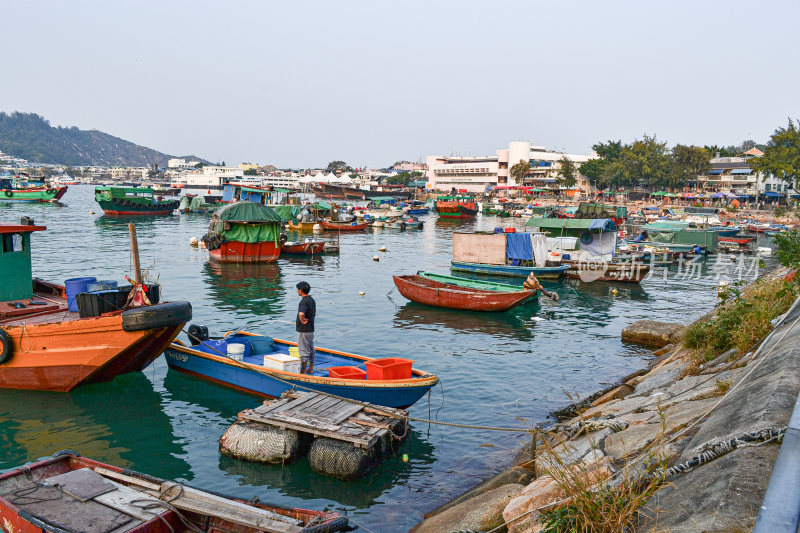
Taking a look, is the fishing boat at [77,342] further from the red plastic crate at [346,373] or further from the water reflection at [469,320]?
the water reflection at [469,320]

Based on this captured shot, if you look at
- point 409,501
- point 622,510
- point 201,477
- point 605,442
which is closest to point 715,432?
point 622,510

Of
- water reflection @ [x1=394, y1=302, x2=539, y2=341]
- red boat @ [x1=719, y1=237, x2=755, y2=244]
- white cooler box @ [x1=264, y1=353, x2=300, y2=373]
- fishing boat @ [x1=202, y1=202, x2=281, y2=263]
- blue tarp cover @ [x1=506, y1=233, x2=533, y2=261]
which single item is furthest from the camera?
red boat @ [x1=719, y1=237, x2=755, y2=244]

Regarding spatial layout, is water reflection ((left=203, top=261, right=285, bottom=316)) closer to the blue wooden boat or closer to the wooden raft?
the blue wooden boat

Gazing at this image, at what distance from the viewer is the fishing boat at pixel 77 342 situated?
12758mm

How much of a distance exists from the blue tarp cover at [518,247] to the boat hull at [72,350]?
73.4 ft

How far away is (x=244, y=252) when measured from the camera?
3588cm

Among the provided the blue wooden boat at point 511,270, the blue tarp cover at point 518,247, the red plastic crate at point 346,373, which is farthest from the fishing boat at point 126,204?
the red plastic crate at point 346,373

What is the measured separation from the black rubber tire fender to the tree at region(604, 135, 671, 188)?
101 m

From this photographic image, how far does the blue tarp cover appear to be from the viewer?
3262 centimetres

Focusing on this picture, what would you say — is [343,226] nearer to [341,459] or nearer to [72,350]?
[72,350]

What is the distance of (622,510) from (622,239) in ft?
162

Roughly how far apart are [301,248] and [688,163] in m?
84.9

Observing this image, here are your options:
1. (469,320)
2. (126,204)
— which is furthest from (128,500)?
(126,204)

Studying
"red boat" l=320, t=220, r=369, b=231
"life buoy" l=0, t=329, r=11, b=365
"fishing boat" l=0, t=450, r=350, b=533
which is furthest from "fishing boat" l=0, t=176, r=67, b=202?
"fishing boat" l=0, t=450, r=350, b=533
